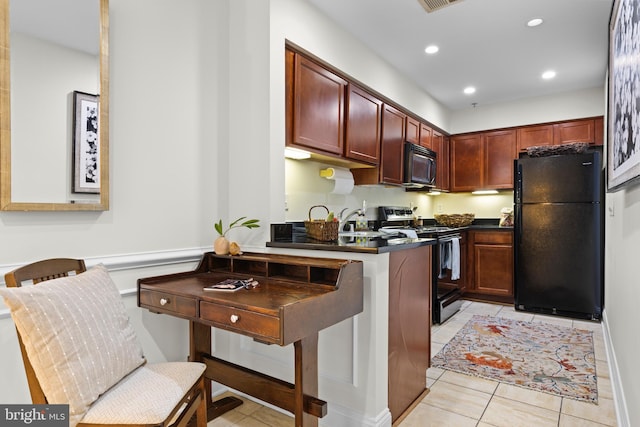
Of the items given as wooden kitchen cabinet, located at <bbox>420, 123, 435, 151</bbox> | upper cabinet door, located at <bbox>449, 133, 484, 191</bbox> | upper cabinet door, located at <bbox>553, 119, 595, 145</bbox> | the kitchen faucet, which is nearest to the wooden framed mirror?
the kitchen faucet

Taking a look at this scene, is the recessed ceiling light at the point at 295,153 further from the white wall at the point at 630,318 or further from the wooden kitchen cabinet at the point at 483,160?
the wooden kitchen cabinet at the point at 483,160

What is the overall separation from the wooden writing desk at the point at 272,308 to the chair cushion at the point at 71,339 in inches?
14.0

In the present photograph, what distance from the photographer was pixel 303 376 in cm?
161

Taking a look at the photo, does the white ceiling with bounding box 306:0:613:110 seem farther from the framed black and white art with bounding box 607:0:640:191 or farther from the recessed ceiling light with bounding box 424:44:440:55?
the framed black and white art with bounding box 607:0:640:191

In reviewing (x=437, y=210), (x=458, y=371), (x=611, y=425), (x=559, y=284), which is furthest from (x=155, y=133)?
(x=437, y=210)

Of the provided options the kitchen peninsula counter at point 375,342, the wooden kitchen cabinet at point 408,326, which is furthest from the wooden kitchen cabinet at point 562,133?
the kitchen peninsula counter at point 375,342

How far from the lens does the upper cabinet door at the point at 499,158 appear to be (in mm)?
4859

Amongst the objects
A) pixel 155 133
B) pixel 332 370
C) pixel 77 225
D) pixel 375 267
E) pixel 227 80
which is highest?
pixel 227 80

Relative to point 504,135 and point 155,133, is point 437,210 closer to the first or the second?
point 504,135

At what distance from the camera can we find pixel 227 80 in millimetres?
2475

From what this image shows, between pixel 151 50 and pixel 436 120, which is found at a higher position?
pixel 436 120

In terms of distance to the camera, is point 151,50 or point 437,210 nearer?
point 151,50

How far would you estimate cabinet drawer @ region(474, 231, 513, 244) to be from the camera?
4.52 meters

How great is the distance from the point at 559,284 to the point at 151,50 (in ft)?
14.3
